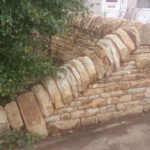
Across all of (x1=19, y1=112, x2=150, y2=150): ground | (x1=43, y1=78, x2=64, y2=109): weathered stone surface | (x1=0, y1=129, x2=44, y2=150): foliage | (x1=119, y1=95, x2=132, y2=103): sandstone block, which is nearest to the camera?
(x1=0, y1=129, x2=44, y2=150): foliage

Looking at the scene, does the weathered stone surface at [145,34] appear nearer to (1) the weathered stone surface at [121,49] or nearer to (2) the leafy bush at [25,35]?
(1) the weathered stone surface at [121,49]

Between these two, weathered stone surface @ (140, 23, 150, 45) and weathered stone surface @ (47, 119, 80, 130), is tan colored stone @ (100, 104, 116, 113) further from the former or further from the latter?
weathered stone surface @ (140, 23, 150, 45)

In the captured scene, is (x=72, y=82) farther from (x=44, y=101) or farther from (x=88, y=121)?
(x=88, y=121)

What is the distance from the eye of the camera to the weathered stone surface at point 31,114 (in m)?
2.96

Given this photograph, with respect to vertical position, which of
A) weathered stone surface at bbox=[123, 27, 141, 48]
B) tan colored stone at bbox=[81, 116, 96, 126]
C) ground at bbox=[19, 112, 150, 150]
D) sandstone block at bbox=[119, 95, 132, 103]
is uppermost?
weathered stone surface at bbox=[123, 27, 141, 48]

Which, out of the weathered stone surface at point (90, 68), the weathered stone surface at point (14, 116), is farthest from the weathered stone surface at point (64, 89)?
the weathered stone surface at point (14, 116)

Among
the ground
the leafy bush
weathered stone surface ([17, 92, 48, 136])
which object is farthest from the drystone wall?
the leafy bush

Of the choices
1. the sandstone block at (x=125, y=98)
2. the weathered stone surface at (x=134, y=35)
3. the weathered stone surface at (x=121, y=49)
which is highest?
the weathered stone surface at (x=134, y=35)

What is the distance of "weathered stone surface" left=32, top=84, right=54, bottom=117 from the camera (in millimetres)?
3008

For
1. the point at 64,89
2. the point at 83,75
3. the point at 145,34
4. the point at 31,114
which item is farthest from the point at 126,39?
the point at 31,114

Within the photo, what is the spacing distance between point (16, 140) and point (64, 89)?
910mm

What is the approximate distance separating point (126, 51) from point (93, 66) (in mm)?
553

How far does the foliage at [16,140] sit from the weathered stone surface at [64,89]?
0.69 m

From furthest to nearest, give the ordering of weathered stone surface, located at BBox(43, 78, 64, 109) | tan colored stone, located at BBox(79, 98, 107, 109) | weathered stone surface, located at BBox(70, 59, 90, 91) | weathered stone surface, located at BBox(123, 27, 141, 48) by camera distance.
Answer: weathered stone surface, located at BBox(123, 27, 141, 48) < tan colored stone, located at BBox(79, 98, 107, 109) < weathered stone surface, located at BBox(70, 59, 90, 91) < weathered stone surface, located at BBox(43, 78, 64, 109)
